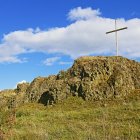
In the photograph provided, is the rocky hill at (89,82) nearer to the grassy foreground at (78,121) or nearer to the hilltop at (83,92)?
the hilltop at (83,92)

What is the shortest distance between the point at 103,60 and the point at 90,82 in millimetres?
3078

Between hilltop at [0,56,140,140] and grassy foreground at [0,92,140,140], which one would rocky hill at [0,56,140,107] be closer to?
hilltop at [0,56,140,140]

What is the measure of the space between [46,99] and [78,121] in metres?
13.0

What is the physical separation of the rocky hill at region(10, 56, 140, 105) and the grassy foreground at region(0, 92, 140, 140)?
106 centimetres

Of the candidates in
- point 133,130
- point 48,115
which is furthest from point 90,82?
point 133,130

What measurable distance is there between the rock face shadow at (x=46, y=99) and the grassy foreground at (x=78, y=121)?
2.03 ft

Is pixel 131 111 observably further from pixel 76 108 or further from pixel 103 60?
pixel 103 60

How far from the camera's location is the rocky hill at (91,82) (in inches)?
1379

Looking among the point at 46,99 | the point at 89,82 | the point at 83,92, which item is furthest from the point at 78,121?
the point at 46,99

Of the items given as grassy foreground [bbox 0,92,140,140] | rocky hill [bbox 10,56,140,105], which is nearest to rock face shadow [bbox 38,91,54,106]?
rocky hill [bbox 10,56,140,105]

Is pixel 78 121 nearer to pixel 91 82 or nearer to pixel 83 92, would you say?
pixel 83 92

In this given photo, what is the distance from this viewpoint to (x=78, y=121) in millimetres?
24531

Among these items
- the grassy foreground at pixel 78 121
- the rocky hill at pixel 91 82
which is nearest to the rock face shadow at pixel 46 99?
the rocky hill at pixel 91 82

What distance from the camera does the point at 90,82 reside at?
119ft
